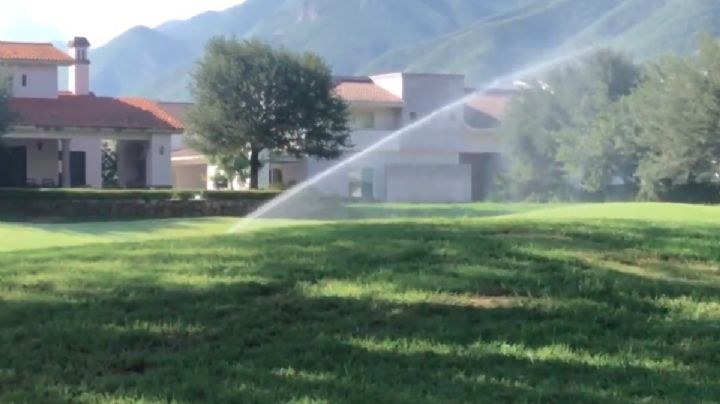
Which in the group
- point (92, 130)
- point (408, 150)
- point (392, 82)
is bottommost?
point (408, 150)

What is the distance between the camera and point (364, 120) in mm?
64688

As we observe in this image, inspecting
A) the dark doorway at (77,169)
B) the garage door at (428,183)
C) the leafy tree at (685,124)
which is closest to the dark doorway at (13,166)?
the dark doorway at (77,169)

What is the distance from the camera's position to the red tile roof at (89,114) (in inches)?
2121

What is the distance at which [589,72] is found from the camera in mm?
62688

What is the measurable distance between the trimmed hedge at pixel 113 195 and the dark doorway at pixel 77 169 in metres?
13.3

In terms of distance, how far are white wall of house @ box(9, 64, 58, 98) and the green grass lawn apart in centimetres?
4758

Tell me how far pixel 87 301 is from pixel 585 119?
173ft

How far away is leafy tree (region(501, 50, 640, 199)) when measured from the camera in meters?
56.6

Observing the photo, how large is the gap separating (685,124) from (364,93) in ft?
61.8

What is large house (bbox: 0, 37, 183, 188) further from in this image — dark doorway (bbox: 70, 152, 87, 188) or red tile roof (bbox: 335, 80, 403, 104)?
red tile roof (bbox: 335, 80, 403, 104)

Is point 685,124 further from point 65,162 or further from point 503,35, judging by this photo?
point 503,35

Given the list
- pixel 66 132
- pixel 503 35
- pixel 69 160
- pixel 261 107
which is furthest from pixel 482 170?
pixel 503 35

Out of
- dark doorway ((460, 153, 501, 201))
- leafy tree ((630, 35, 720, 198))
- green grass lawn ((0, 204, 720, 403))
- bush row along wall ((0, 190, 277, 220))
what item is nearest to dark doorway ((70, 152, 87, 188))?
bush row along wall ((0, 190, 277, 220))

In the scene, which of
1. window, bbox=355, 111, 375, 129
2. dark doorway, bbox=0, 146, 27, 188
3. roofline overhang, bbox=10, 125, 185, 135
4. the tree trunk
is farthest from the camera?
window, bbox=355, 111, 375, 129
